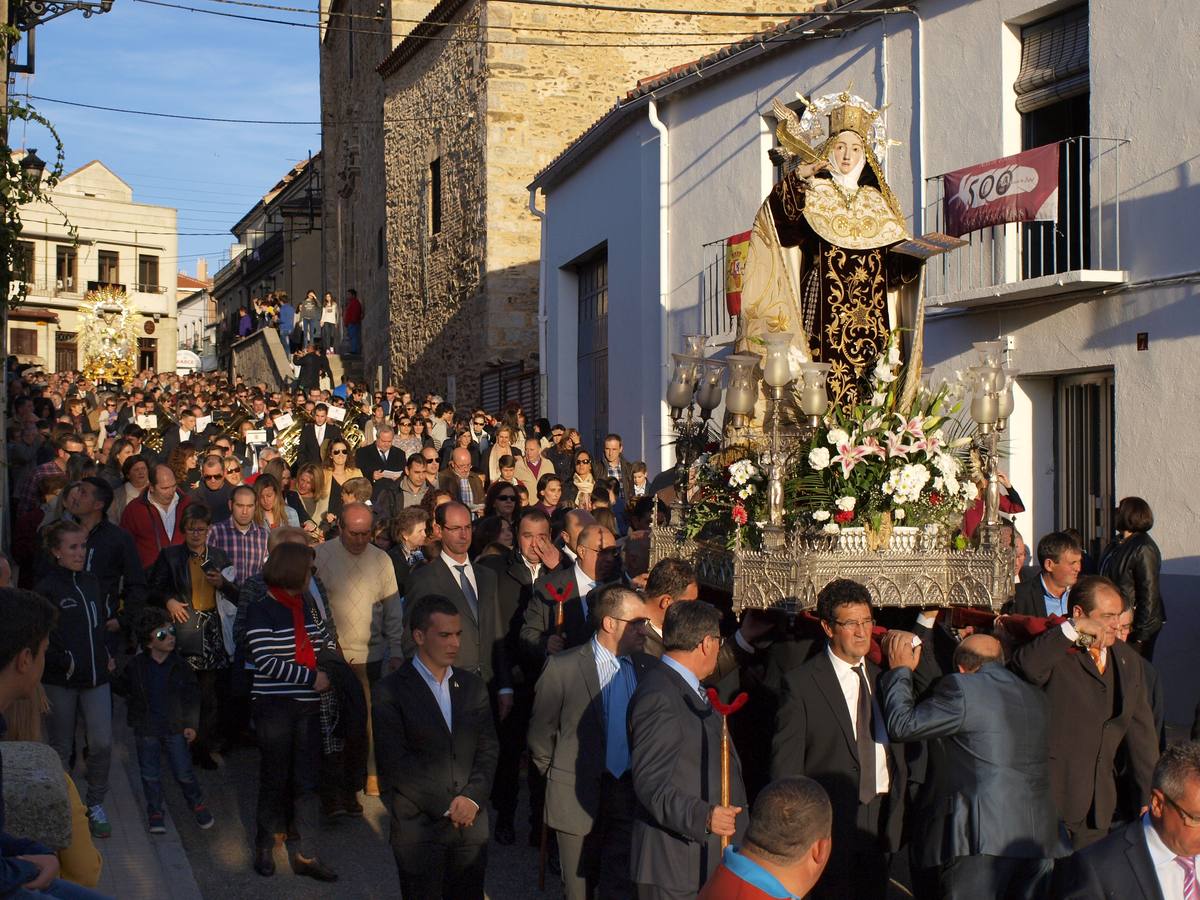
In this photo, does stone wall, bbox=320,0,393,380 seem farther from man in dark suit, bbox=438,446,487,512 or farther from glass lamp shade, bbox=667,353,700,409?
glass lamp shade, bbox=667,353,700,409

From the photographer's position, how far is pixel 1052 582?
7113mm

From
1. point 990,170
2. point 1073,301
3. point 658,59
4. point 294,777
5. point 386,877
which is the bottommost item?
point 386,877

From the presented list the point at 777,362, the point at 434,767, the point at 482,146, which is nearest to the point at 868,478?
the point at 777,362

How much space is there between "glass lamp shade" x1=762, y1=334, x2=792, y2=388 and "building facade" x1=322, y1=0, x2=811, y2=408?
54.0 feet

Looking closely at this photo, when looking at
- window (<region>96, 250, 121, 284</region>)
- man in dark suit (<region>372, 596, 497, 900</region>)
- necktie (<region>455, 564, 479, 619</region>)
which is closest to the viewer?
man in dark suit (<region>372, 596, 497, 900</region>)

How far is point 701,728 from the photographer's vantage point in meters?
4.91

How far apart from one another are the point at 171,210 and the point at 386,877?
65.0m

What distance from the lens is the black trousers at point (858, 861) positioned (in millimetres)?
5512

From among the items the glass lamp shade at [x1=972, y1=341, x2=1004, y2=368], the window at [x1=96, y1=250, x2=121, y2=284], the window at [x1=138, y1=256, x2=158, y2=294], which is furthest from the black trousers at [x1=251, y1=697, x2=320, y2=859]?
the window at [x1=138, y1=256, x2=158, y2=294]

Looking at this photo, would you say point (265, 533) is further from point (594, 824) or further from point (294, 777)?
point (594, 824)

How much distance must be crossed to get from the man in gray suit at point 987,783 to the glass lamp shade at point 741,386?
215cm

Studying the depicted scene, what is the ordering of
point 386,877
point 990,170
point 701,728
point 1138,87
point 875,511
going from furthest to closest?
point 990,170, point 1138,87, point 386,877, point 875,511, point 701,728

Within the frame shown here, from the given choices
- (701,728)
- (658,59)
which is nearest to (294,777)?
(701,728)

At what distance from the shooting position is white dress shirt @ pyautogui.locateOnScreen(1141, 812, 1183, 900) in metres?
3.89
